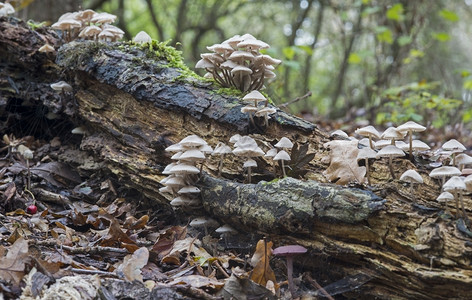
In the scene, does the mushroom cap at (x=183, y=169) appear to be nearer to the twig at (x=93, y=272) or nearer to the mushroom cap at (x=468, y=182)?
the twig at (x=93, y=272)

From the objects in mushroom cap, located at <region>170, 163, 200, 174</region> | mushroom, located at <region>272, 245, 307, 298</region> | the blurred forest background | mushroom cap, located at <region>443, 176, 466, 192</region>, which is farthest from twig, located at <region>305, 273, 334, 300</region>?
the blurred forest background

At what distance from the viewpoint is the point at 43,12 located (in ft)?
28.6

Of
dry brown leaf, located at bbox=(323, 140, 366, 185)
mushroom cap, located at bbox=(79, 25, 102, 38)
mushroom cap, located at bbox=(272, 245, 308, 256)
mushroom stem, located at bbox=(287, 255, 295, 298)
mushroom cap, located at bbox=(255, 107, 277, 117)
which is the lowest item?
mushroom stem, located at bbox=(287, 255, 295, 298)

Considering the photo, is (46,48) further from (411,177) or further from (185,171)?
(411,177)

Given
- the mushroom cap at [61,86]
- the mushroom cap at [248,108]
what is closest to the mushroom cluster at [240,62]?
the mushroom cap at [248,108]

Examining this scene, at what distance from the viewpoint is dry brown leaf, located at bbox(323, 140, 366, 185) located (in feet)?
11.4

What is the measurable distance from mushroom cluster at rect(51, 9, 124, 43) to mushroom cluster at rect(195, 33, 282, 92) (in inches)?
60.8

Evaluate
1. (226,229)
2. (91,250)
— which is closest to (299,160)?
(226,229)

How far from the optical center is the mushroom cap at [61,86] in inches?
192

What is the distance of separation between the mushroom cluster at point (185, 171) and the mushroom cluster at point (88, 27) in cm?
247

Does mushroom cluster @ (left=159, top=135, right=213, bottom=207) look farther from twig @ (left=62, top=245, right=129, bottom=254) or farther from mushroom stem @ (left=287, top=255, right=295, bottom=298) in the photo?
mushroom stem @ (left=287, top=255, right=295, bottom=298)

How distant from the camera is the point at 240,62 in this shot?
4188 mm

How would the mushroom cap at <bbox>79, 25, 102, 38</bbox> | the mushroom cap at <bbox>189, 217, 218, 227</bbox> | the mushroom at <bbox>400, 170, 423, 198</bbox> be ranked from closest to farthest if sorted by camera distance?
the mushroom at <bbox>400, 170, 423, 198</bbox>, the mushroom cap at <bbox>189, 217, 218, 227</bbox>, the mushroom cap at <bbox>79, 25, 102, 38</bbox>

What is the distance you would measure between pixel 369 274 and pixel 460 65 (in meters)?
16.2
